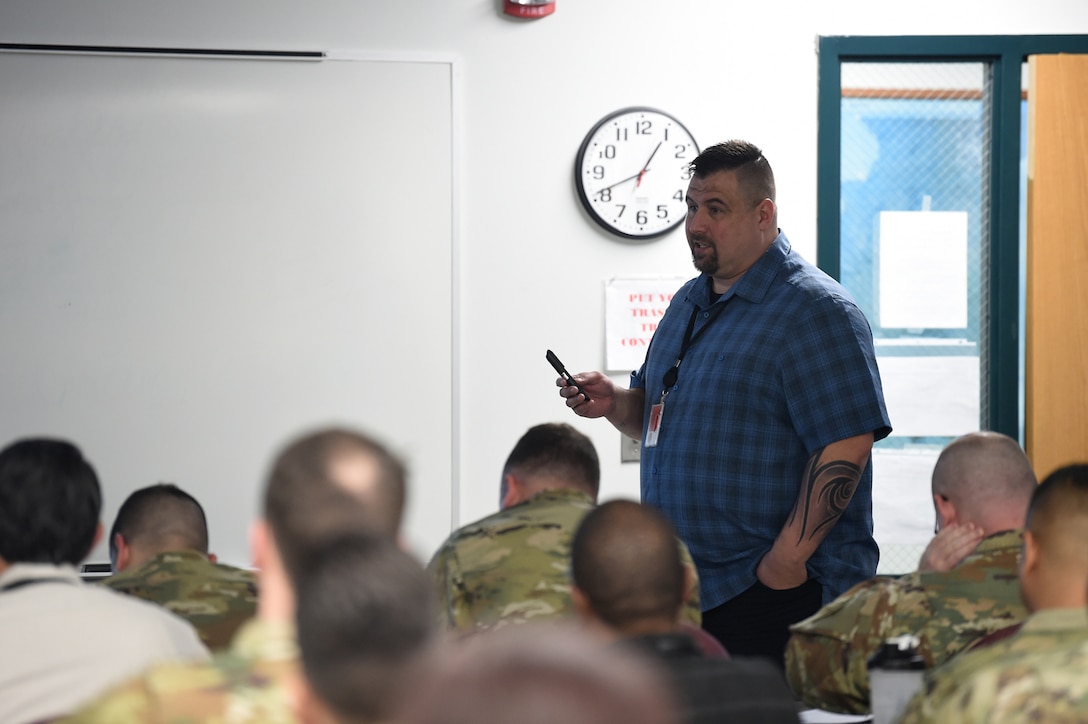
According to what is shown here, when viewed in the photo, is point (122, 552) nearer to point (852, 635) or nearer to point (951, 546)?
point (852, 635)

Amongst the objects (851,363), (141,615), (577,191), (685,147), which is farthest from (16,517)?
(685,147)

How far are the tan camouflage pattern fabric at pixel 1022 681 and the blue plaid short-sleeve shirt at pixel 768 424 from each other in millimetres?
1176

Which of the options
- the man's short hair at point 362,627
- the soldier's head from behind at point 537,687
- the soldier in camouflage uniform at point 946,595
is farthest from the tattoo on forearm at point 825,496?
the soldier's head from behind at point 537,687

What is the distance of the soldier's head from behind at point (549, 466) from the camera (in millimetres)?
2408

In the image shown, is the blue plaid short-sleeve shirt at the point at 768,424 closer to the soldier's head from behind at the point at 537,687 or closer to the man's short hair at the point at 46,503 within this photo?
the man's short hair at the point at 46,503

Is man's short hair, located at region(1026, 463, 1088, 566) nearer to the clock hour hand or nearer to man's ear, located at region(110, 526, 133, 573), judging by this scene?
man's ear, located at region(110, 526, 133, 573)

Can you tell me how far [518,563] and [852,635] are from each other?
64cm

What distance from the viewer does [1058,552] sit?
5.35 ft

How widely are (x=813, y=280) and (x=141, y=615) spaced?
1867 millimetres

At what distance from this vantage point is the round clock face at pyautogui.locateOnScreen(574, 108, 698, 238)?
378 cm

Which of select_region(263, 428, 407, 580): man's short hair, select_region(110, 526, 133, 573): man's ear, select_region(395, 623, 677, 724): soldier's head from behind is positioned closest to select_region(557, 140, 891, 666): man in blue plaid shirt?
select_region(110, 526, 133, 573): man's ear

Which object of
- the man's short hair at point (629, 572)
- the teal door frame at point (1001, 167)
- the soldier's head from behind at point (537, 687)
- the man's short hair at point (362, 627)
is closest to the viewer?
the soldier's head from behind at point (537, 687)

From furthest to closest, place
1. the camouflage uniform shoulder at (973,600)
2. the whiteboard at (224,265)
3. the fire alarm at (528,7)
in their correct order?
the fire alarm at (528,7), the whiteboard at (224,265), the camouflage uniform shoulder at (973,600)

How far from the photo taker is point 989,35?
3.91 m
